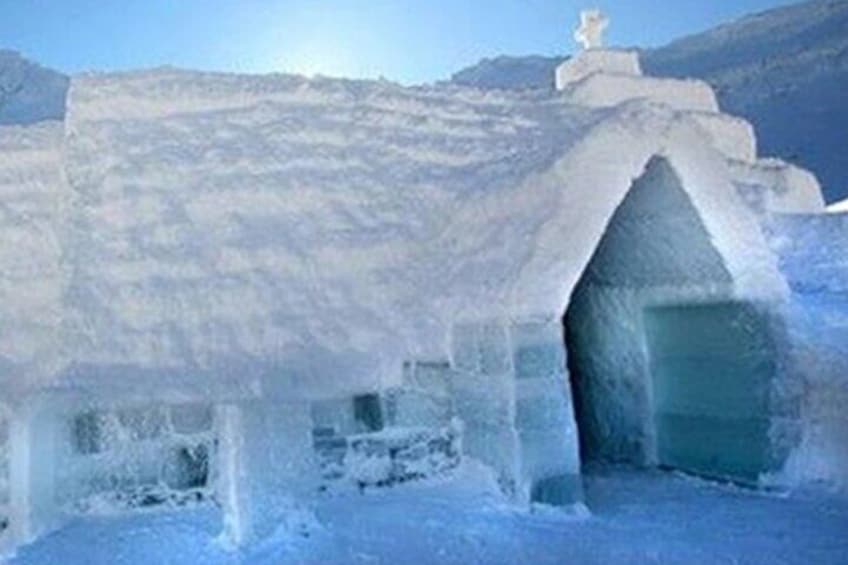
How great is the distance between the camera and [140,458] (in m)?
5.80

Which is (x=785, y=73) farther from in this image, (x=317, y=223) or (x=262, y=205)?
(x=262, y=205)

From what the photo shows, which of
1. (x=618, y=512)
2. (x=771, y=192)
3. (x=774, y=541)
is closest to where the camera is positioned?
(x=774, y=541)

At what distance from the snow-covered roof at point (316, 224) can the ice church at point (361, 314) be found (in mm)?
21

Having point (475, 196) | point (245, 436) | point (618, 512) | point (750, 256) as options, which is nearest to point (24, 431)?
point (245, 436)

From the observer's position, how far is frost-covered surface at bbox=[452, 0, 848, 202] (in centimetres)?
3550

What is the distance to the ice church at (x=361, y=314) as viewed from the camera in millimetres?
5652

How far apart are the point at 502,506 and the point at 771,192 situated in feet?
27.9

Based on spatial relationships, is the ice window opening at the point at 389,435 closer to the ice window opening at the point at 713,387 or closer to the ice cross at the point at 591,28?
the ice window opening at the point at 713,387

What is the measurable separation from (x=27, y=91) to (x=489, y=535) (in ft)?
142

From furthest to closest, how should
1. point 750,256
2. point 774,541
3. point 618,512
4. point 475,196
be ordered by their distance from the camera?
point 475,196 < point 750,256 < point 618,512 < point 774,541

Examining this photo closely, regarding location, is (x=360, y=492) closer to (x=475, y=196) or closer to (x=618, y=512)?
(x=618, y=512)

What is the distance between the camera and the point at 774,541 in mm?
5125

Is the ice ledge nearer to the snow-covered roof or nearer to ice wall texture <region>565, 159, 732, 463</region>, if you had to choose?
the snow-covered roof

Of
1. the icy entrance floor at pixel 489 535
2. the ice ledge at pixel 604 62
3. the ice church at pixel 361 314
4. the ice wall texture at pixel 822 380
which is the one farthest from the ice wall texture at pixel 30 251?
the ice ledge at pixel 604 62
